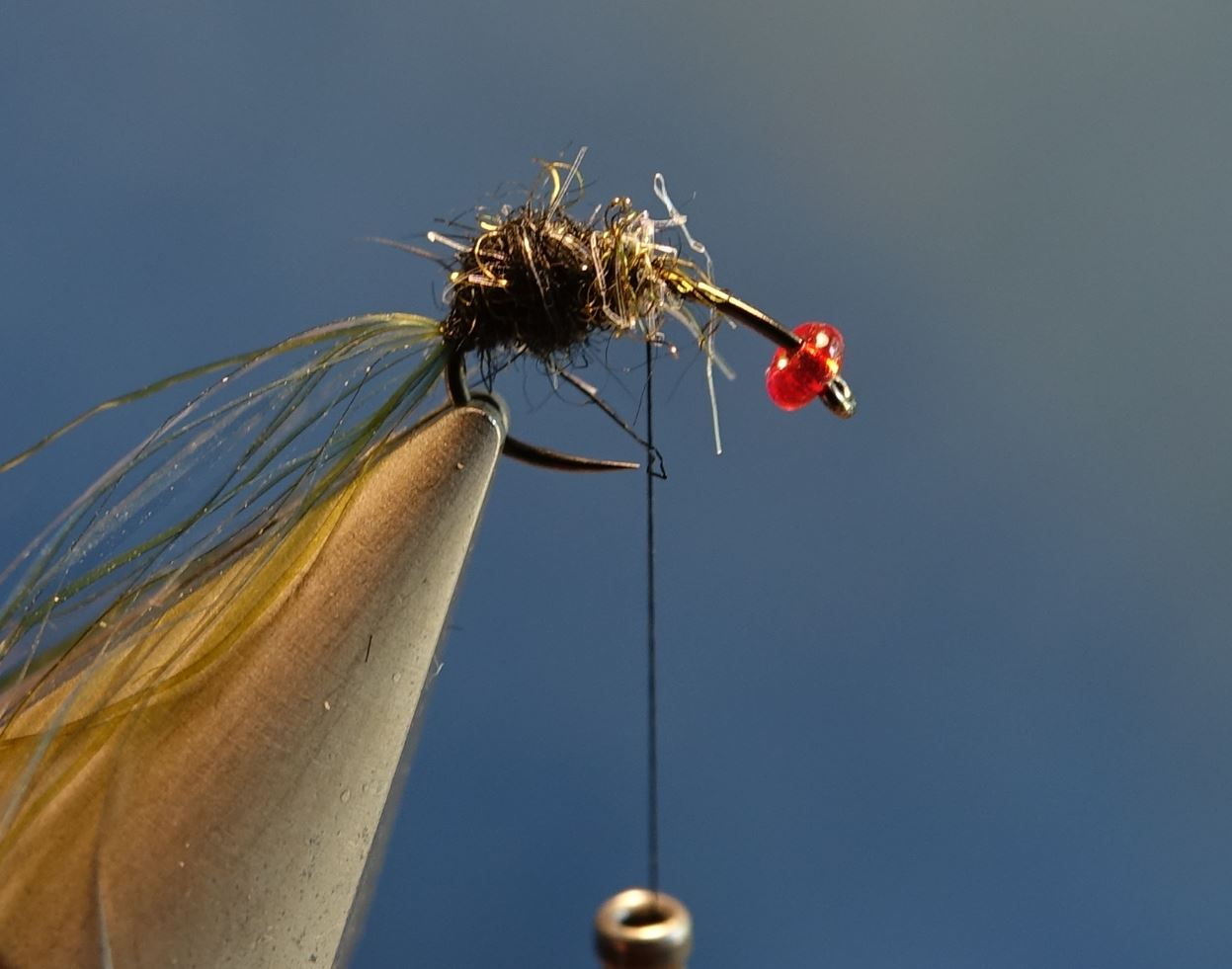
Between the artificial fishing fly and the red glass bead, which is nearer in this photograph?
the artificial fishing fly

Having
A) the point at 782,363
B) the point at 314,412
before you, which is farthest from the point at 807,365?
the point at 314,412

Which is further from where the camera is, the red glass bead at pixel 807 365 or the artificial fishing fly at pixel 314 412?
the red glass bead at pixel 807 365

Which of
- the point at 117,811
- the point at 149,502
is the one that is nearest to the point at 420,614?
the point at 117,811

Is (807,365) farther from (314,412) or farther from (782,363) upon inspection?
(314,412)

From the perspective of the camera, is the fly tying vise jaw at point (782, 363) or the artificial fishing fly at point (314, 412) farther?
the fly tying vise jaw at point (782, 363)

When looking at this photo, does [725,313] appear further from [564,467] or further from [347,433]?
[347,433]
